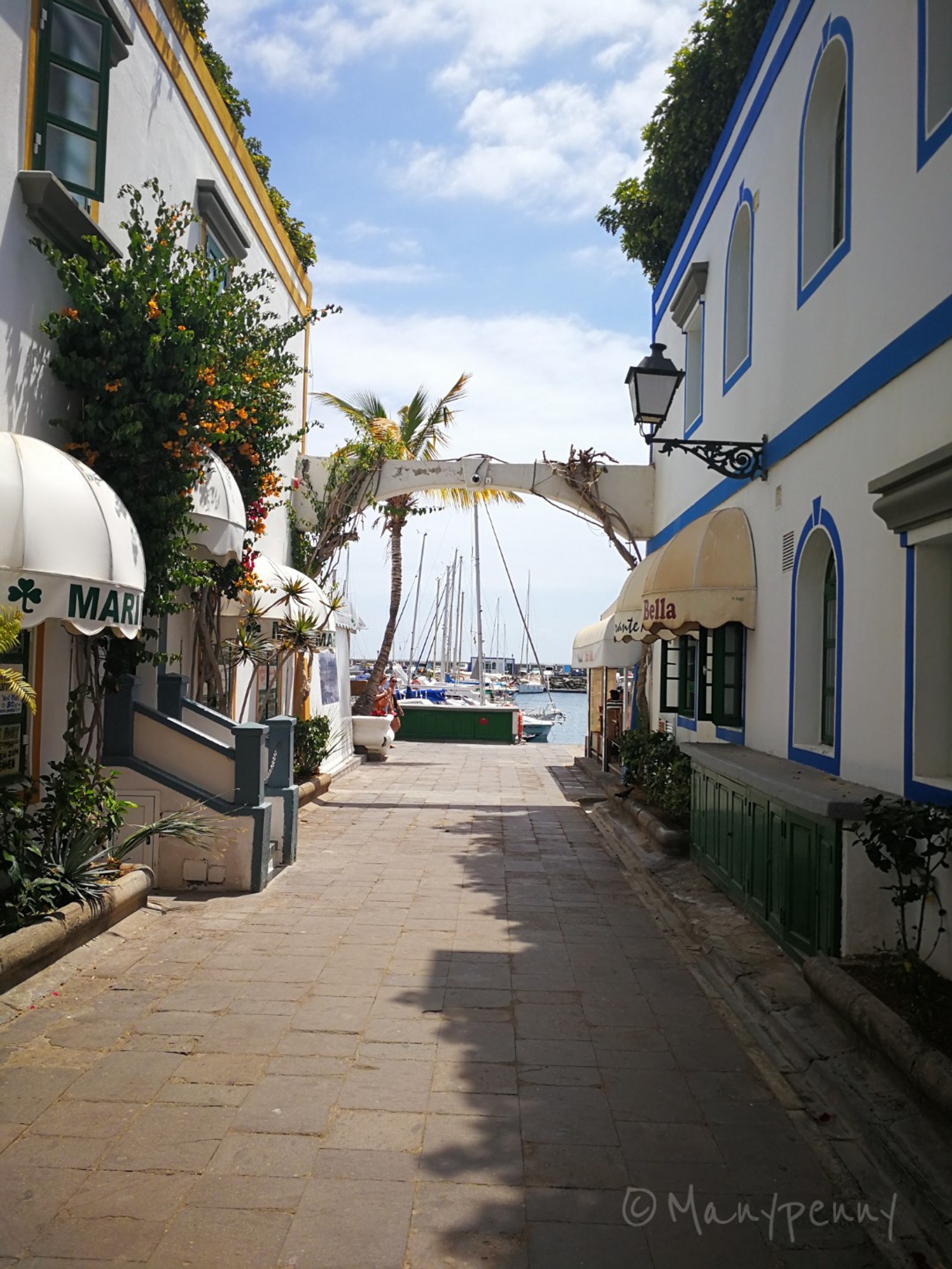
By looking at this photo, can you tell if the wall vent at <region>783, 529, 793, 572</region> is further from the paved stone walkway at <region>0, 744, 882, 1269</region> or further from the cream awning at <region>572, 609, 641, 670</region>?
the cream awning at <region>572, 609, 641, 670</region>

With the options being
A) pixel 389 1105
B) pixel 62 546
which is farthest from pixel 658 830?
pixel 62 546

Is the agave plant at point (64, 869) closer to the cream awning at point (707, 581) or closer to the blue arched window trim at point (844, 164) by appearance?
the cream awning at point (707, 581)

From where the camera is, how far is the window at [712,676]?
11156 mm

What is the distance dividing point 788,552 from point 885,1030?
5247 millimetres

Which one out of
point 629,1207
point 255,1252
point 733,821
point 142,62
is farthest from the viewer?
point 142,62

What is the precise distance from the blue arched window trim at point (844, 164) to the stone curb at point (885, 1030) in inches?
205

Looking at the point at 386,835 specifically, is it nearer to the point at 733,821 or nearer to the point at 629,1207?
the point at 733,821

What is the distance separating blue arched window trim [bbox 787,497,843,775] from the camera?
7.77 meters

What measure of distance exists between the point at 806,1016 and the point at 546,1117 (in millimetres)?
1867

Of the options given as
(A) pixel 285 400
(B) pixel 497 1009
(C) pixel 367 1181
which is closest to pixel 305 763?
(A) pixel 285 400

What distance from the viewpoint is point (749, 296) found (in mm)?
12023

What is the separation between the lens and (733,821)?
8703mm

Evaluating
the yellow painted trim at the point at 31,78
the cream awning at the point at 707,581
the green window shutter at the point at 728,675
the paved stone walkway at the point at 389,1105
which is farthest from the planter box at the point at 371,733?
the yellow painted trim at the point at 31,78

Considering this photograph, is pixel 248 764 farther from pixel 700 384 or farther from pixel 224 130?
pixel 224 130
